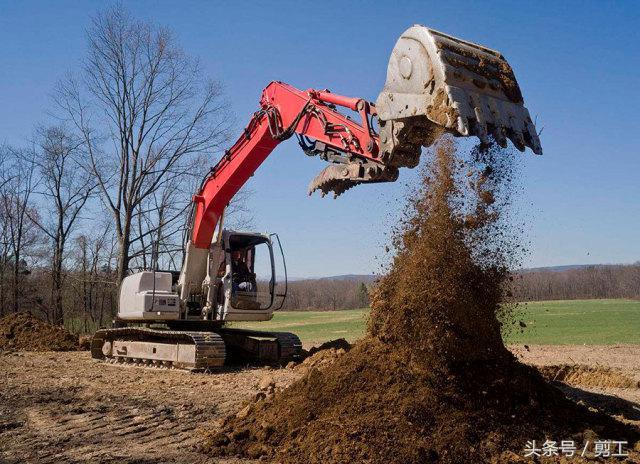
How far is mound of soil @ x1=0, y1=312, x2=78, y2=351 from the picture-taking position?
56.9 feet

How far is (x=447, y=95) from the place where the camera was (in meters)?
5.85

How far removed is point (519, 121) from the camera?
630 centimetres

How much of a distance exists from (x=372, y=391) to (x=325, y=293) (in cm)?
8311

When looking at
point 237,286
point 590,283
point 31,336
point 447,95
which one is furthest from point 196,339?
point 590,283

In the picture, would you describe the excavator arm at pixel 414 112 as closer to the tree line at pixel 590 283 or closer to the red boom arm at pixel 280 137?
the red boom arm at pixel 280 137

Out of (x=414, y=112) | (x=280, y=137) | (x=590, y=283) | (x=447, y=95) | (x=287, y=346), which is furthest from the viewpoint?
(x=590, y=283)

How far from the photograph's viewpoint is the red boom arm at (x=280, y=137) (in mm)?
7605

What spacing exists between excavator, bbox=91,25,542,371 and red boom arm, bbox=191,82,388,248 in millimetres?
19

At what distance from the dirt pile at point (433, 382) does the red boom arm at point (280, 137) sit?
1010mm

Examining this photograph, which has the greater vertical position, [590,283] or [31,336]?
[590,283]

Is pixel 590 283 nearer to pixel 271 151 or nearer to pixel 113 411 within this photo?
pixel 271 151

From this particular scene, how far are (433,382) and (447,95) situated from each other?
9.09 ft

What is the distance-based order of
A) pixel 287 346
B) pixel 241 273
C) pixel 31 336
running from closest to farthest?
1. pixel 241 273
2. pixel 287 346
3. pixel 31 336

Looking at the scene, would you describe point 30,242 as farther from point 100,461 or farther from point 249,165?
point 100,461
